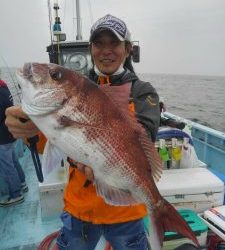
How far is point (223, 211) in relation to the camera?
3.44m

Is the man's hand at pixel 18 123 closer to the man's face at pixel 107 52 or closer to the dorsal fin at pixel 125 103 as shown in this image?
the dorsal fin at pixel 125 103

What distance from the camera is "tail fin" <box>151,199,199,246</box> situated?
6.43ft

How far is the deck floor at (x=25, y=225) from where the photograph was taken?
3805 millimetres

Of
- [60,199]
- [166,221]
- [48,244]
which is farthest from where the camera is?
[60,199]

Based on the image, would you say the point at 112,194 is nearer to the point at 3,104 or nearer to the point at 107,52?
the point at 107,52

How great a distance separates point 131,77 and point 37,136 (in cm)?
74

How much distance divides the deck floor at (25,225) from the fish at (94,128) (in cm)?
228

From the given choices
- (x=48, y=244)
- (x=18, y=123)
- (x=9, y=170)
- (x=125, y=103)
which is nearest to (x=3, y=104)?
(x=9, y=170)

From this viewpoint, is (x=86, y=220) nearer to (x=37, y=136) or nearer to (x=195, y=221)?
(x=37, y=136)

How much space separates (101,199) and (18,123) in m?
0.73

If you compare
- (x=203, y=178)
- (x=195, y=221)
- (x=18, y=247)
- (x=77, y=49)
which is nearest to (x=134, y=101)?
(x=195, y=221)

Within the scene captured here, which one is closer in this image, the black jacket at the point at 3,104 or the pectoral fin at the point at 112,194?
the pectoral fin at the point at 112,194

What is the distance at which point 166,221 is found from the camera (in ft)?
6.50

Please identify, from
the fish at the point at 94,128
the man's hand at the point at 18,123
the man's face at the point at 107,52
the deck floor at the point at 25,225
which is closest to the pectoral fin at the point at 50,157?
the fish at the point at 94,128
